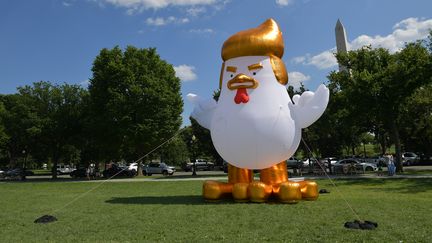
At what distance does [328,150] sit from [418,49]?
24.5m

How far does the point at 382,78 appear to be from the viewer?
26906 millimetres

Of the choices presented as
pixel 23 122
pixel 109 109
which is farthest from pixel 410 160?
pixel 23 122

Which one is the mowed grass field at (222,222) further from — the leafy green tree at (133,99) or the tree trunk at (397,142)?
the leafy green tree at (133,99)

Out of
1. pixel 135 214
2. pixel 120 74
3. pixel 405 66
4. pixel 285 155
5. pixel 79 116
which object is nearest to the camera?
pixel 135 214

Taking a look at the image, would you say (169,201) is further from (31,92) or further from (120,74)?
(31,92)

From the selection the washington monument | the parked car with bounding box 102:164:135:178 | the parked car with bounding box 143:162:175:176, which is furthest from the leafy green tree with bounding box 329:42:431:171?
the parked car with bounding box 102:164:135:178

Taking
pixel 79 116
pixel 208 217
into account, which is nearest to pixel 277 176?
pixel 208 217

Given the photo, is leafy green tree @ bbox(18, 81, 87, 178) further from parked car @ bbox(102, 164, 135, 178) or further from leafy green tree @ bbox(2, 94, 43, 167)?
parked car @ bbox(102, 164, 135, 178)

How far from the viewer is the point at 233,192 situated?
Result: 12.9 meters

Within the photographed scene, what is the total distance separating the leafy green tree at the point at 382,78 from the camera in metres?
26.3

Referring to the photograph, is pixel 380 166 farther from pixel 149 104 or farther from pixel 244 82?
pixel 244 82

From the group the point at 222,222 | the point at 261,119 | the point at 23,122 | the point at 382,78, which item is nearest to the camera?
the point at 222,222

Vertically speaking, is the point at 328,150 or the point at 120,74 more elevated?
the point at 120,74

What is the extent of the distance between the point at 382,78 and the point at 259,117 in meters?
17.9
